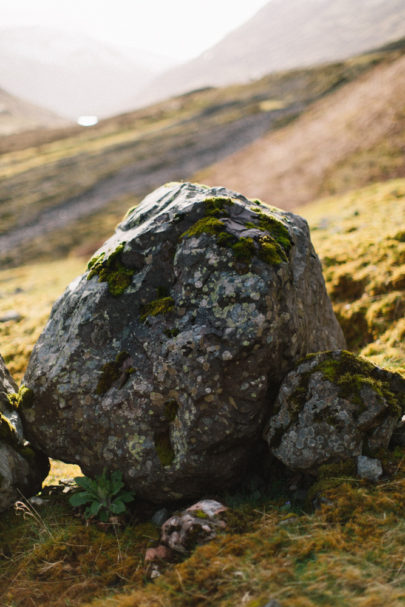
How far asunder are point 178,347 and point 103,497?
279 centimetres

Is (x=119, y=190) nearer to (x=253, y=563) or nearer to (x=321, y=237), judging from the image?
(x=321, y=237)

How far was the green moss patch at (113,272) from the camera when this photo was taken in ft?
26.2

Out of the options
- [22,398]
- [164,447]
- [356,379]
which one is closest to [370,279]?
[356,379]

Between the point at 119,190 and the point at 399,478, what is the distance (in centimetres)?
5218

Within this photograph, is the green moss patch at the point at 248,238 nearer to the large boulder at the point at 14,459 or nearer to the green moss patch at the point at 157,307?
the green moss patch at the point at 157,307

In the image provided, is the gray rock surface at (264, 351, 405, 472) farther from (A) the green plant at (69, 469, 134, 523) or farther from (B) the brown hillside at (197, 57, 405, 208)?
(B) the brown hillside at (197, 57, 405, 208)

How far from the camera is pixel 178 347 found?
275 inches

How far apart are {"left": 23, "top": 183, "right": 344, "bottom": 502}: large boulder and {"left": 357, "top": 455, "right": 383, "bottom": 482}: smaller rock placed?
1605 millimetres

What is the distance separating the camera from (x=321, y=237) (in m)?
17.7

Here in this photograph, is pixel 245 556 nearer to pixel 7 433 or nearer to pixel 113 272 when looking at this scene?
pixel 7 433

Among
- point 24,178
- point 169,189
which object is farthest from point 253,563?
point 24,178

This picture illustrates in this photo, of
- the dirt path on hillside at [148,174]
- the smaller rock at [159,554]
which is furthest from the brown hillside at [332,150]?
the smaller rock at [159,554]

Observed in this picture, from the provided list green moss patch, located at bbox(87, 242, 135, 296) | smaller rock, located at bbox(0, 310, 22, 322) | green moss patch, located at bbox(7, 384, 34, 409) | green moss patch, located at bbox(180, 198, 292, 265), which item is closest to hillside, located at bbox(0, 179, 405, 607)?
green moss patch, located at bbox(7, 384, 34, 409)

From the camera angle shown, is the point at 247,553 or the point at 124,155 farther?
the point at 124,155
